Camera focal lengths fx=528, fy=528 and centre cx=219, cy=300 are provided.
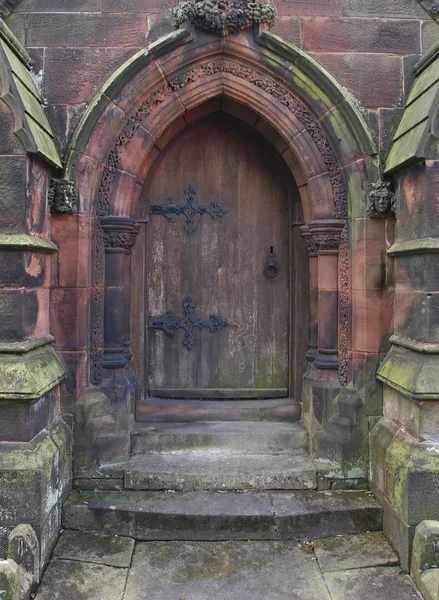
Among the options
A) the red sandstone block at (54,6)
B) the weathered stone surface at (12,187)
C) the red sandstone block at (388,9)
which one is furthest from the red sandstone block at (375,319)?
the red sandstone block at (54,6)

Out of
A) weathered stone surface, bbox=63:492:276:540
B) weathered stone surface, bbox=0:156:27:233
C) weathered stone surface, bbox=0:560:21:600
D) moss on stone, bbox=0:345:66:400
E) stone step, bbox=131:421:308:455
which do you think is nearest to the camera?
weathered stone surface, bbox=0:560:21:600

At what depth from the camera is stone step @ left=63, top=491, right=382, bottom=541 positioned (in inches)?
143

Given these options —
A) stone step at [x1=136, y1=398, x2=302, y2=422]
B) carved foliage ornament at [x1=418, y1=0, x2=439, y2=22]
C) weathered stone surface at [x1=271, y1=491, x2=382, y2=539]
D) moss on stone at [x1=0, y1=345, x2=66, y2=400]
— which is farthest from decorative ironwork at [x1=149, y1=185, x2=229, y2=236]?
weathered stone surface at [x1=271, y1=491, x2=382, y2=539]

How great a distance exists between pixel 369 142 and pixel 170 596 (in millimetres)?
3354

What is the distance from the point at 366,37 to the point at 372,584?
152 inches

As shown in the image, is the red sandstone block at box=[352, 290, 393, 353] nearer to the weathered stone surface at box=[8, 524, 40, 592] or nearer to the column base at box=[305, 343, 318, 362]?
the column base at box=[305, 343, 318, 362]

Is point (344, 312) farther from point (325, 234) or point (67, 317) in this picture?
point (67, 317)

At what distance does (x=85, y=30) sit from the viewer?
4043mm

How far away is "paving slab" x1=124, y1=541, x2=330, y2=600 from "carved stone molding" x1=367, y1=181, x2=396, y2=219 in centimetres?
245

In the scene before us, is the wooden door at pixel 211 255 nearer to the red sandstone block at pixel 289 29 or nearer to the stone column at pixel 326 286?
the stone column at pixel 326 286

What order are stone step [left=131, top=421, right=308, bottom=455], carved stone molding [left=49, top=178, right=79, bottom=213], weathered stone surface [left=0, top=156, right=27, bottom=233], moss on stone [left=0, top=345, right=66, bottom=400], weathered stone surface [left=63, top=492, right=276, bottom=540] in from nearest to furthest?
moss on stone [left=0, top=345, right=66, bottom=400], weathered stone surface [left=0, top=156, right=27, bottom=233], weathered stone surface [left=63, top=492, right=276, bottom=540], carved stone molding [left=49, top=178, right=79, bottom=213], stone step [left=131, top=421, right=308, bottom=455]

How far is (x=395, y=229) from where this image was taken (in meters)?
3.96

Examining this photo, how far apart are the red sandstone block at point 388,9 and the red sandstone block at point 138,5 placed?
1412 mm

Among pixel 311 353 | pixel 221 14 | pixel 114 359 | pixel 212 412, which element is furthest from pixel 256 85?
pixel 212 412
